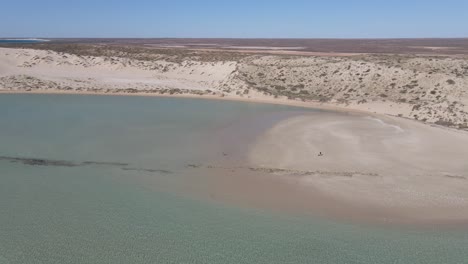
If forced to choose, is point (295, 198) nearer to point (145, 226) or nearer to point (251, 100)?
point (145, 226)

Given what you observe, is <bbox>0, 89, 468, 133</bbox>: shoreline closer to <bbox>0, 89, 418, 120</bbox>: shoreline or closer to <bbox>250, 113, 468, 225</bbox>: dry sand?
<bbox>0, 89, 418, 120</bbox>: shoreline

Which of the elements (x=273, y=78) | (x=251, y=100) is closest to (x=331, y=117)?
(x=251, y=100)

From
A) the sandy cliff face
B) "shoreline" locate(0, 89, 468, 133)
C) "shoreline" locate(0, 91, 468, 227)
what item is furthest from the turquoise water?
the sandy cliff face

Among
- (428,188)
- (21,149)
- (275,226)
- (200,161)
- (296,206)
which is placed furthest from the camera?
(21,149)

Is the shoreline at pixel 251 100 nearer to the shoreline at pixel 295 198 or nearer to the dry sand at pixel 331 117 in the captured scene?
the dry sand at pixel 331 117

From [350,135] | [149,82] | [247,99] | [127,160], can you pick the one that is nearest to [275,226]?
[127,160]

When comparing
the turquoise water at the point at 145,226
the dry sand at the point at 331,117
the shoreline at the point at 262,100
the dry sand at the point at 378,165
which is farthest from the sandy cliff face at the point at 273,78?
the turquoise water at the point at 145,226

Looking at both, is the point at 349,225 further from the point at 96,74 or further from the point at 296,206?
the point at 96,74

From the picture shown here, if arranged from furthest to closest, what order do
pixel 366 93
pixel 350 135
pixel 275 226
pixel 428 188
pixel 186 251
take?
pixel 366 93 < pixel 350 135 < pixel 428 188 < pixel 275 226 < pixel 186 251
